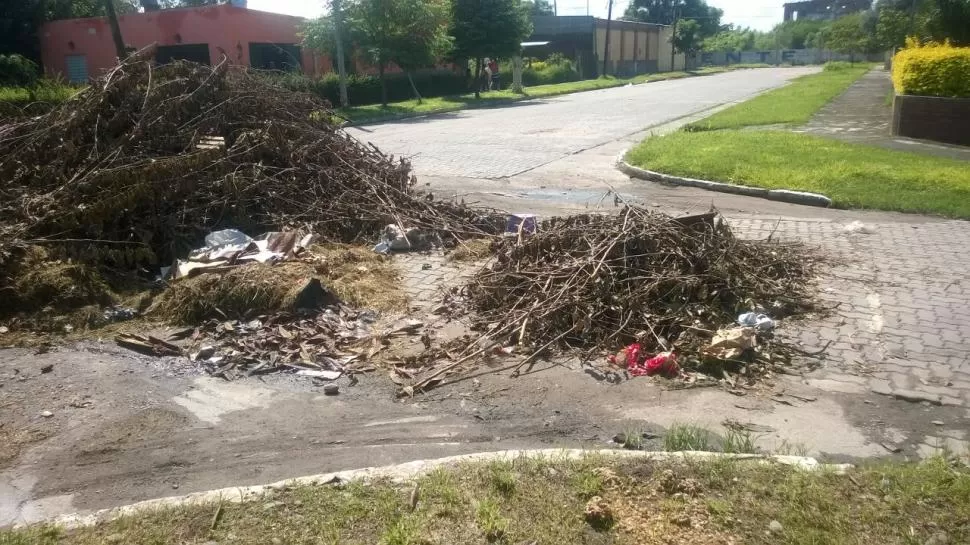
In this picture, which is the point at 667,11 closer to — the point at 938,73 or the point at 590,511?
the point at 938,73

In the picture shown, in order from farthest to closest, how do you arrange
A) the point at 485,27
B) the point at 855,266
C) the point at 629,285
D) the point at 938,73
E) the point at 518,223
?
the point at 485,27, the point at 938,73, the point at 518,223, the point at 855,266, the point at 629,285

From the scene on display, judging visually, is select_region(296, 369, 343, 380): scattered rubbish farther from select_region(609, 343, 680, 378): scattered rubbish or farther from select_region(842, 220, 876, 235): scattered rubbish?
select_region(842, 220, 876, 235): scattered rubbish

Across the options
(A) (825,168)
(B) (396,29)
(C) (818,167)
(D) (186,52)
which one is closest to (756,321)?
(A) (825,168)

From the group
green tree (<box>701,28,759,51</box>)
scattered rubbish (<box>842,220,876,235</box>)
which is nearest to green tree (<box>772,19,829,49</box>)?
green tree (<box>701,28,759,51</box>)

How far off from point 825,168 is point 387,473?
11.8m

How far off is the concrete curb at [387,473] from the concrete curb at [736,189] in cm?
833

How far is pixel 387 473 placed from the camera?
3842 mm

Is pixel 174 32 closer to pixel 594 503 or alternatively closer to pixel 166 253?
pixel 166 253

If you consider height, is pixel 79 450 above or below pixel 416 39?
below

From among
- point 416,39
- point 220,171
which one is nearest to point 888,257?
point 220,171

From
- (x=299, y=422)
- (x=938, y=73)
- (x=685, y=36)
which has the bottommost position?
(x=299, y=422)

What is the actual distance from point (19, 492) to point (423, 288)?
13.2ft

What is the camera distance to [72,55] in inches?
1373

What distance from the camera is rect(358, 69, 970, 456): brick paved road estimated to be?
4883mm
